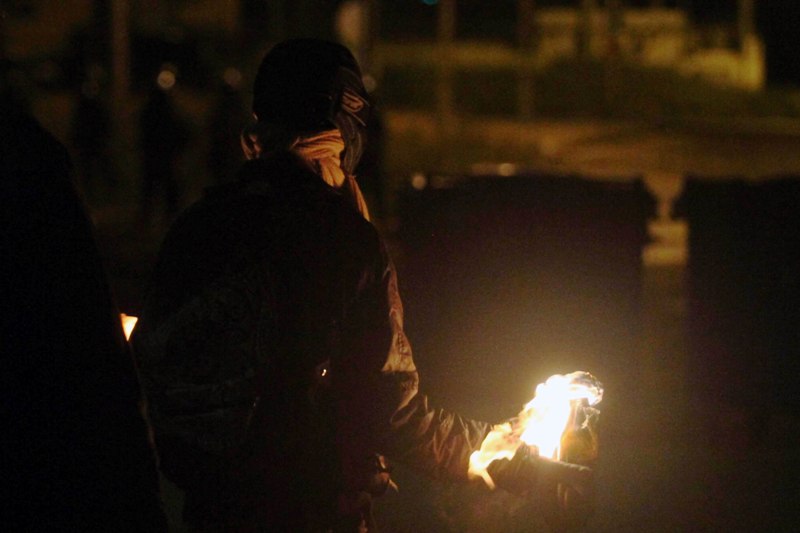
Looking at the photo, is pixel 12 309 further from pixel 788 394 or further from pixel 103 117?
pixel 103 117

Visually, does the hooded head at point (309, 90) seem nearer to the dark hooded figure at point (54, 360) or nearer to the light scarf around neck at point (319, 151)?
the light scarf around neck at point (319, 151)

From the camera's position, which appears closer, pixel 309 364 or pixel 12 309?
pixel 12 309

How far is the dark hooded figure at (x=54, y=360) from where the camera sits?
188 centimetres

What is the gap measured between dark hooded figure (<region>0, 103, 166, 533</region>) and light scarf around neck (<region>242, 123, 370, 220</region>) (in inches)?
35.0

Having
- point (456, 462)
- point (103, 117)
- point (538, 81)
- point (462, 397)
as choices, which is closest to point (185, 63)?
point (103, 117)

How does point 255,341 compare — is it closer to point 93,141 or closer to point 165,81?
point 165,81

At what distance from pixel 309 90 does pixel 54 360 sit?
1.06 metres

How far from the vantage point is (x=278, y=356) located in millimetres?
2605

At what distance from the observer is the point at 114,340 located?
199 centimetres

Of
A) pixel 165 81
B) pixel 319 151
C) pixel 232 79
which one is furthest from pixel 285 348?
pixel 232 79

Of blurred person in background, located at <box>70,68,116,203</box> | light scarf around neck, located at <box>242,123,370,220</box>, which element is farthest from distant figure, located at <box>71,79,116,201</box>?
light scarf around neck, located at <box>242,123,370,220</box>

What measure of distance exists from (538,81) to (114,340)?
3136cm

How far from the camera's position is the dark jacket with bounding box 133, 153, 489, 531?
258 cm

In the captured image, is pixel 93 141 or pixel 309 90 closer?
pixel 309 90
